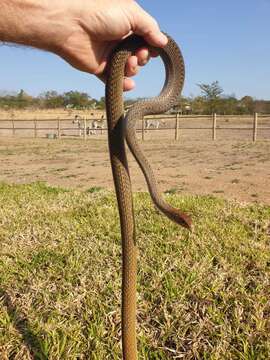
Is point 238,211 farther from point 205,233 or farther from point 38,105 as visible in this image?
point 38,105

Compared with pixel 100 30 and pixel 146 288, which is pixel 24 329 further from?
pixel 100 30

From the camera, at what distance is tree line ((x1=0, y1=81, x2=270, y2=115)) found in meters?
62.2

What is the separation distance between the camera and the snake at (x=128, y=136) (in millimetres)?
1687

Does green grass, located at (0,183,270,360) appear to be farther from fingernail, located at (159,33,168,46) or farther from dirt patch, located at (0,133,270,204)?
dirt patch, located at (0,133,270,204)

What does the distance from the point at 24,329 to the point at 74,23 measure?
5.03 ft

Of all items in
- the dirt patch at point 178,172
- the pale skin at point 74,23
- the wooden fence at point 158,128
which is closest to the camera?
the pale skin at point 74,23

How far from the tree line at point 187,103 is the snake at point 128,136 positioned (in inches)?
2023

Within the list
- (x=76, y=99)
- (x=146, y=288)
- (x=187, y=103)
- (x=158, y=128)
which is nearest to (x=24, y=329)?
(x=146, y=288)

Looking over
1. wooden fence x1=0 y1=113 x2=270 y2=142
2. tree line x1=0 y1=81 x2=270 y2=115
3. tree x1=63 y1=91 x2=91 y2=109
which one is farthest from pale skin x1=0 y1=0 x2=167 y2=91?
tree x1=63 y1=91 x2=91 y2=109

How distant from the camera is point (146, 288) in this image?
2.77 m

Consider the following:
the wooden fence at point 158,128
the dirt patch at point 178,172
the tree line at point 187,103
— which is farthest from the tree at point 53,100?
the dirt patch at point 178,172

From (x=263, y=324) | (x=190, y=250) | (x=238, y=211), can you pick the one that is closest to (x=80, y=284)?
(x=190, y=250)

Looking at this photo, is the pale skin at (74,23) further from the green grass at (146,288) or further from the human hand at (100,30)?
the green grass at (146,288)

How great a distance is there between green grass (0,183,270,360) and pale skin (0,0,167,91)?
4.28 ft
